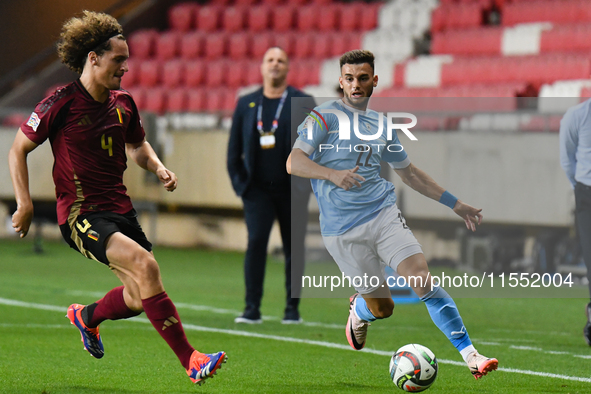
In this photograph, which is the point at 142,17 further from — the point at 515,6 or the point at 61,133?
the point at 61,133

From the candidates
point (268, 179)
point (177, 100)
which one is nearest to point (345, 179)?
point (268, 179)

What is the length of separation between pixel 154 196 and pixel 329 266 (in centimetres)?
753

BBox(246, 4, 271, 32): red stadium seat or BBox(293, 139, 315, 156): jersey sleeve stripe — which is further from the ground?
BBox(246, 4, 271, 32): red stadium seat

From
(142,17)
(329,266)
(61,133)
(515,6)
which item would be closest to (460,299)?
(329,266)

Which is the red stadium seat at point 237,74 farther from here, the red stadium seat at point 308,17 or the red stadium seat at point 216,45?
the red stadium seat at point 308,17

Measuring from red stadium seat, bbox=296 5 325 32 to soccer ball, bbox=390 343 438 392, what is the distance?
13560 mm

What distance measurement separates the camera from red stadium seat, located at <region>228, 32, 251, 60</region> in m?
17.4

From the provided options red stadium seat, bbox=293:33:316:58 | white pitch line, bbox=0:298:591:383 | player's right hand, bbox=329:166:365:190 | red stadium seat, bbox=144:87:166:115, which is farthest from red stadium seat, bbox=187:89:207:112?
player's right hand, bbox=329:166:365:190

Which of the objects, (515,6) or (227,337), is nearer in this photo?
(227,337)

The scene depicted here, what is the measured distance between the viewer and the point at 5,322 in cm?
676

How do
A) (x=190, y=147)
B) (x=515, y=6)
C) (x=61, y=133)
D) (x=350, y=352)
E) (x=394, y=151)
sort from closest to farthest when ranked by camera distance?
(x=61, y=133) < (x=394, y=151) < (x=350, y=352) < (x=190, y=147) < (x=515, y=6)

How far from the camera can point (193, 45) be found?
17.9 metres

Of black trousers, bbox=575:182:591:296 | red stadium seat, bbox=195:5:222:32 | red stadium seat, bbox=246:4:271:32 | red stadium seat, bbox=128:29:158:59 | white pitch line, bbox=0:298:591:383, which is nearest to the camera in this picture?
white pitch line, bbox=0:298:591:383

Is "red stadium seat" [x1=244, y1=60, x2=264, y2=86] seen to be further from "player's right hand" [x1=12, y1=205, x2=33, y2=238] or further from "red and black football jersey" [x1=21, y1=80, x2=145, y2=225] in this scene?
Result: "player's right hand" [x1=12, y1=205, x2=33, y2=238]
